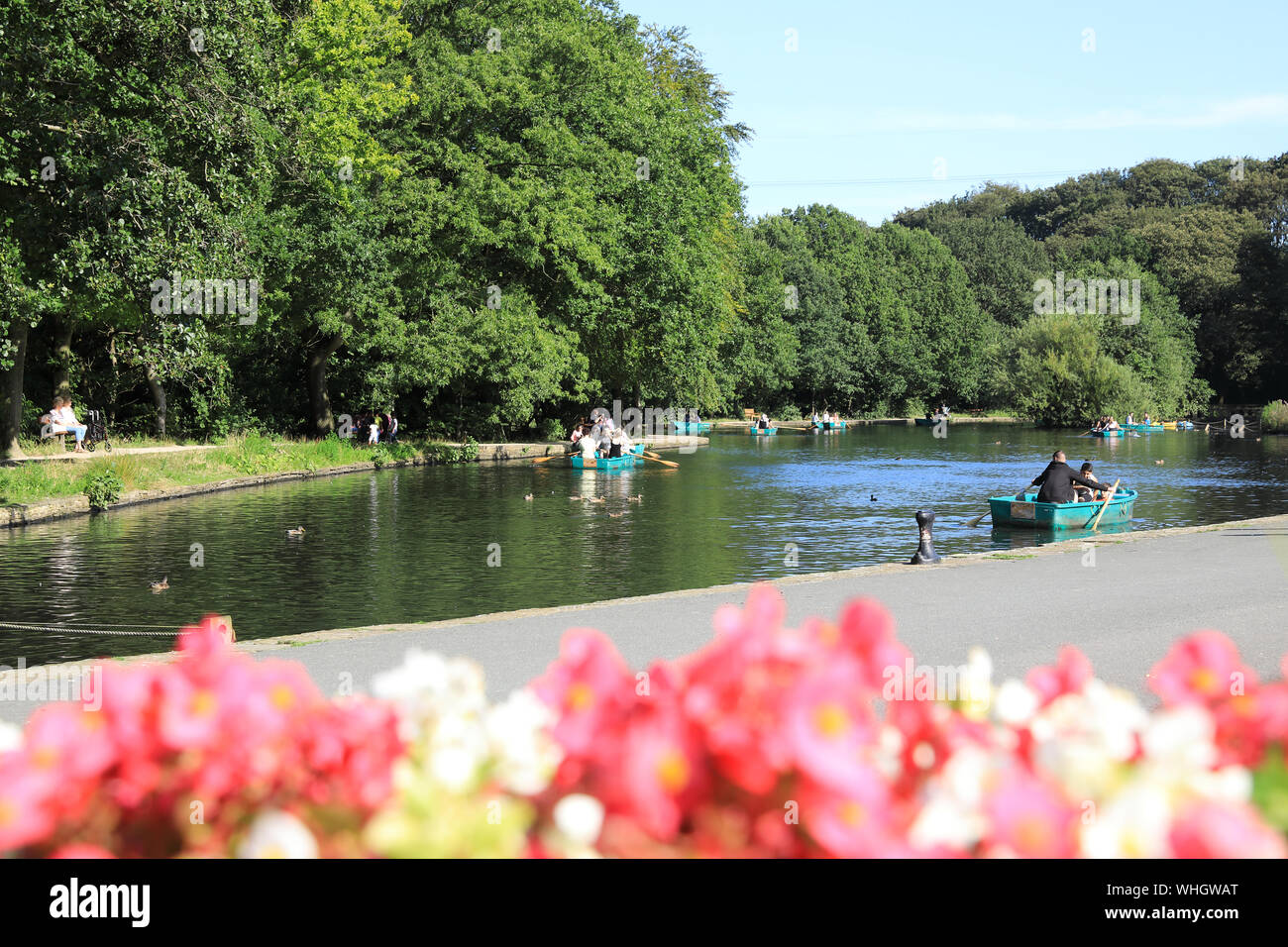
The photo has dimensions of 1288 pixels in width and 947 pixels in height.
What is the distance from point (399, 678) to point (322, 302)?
43.6 meters

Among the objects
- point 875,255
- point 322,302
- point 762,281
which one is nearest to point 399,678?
point 322,302

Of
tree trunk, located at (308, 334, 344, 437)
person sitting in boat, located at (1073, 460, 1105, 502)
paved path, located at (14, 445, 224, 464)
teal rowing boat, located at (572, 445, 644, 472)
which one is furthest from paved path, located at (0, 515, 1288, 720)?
tree trunk, located at (308, 334, 344, 437)

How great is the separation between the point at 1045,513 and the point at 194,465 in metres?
22.6

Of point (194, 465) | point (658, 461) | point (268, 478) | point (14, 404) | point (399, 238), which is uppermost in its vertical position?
point (399, 238)

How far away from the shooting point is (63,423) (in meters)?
33.1

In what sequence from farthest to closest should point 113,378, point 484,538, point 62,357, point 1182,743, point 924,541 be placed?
point 113,378 < point 62,357 < point 484,538 < point 924,541 < point 1182,743

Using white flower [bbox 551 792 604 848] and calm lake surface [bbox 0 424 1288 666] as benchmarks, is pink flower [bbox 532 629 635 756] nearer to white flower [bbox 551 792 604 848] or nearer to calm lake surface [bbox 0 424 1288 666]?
white flower [bbox 551 792 604 848]

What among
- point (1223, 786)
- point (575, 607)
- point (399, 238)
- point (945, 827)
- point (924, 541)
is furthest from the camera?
point (399, 238)

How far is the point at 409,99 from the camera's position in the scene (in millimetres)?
44312

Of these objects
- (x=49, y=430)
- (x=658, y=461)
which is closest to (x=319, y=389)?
(x=658, y=461)

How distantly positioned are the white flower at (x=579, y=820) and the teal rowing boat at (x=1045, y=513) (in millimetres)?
25138

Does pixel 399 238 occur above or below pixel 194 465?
above

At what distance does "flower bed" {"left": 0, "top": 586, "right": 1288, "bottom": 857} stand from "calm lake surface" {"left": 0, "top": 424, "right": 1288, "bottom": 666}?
11818 mm

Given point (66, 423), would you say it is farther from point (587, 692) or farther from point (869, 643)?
point (869, 643)
